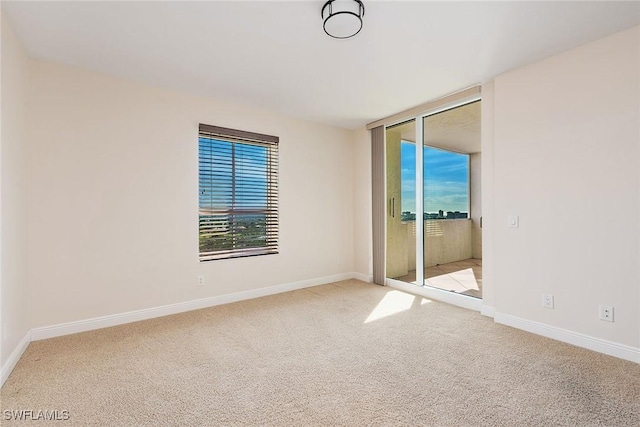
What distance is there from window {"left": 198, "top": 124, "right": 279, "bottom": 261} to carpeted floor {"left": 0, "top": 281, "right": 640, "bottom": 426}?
1.06 meters

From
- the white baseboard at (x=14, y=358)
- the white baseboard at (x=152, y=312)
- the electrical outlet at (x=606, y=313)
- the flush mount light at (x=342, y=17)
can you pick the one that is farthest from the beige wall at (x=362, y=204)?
the white baseboard at (x=14, y=358)

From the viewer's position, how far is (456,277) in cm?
443

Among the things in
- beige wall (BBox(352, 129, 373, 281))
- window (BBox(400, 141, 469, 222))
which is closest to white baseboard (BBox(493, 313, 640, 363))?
window (BBox(400, 141, 469, 222))

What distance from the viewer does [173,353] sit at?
244cm

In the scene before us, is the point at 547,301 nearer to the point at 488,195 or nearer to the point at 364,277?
the point at 488,195

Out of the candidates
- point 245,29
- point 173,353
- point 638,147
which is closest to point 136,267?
point 173,353

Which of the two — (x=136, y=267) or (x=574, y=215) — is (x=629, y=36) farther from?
(x=136, y=267)

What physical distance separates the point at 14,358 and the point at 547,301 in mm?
4417

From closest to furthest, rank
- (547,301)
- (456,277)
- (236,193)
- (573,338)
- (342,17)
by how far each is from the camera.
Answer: (342,17)
(573,338)
(547,301)
(236,193)
(456,277)

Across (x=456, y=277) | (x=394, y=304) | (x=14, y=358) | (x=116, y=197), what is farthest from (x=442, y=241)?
(x=14, y=358)

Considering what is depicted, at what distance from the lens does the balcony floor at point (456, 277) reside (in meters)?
3.95

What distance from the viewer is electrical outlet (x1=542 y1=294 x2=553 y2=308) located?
8.87 ft

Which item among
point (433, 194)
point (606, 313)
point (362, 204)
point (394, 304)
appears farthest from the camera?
point (362, 204)

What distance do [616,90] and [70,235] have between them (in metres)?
4.86
